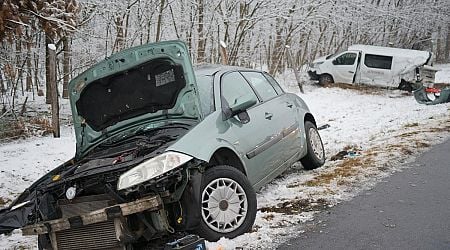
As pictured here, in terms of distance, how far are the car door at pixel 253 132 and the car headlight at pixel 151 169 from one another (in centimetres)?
105

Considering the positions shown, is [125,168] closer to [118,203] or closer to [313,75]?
[118,203]

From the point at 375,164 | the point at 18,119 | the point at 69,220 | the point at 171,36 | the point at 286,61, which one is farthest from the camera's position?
the point at 286,61

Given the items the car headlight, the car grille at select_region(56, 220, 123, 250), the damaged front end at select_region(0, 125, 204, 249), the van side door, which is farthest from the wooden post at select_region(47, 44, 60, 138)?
the van side door

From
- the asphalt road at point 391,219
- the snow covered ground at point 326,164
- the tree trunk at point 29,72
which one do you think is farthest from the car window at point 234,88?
the tree trunk at point 29,72

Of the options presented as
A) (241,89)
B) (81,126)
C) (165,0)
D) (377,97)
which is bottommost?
(377,97)

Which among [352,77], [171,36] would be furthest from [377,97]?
[171,36]

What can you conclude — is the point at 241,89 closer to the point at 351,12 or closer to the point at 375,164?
the point at 375,164

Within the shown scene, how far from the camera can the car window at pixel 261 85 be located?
6245mm

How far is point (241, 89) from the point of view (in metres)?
5.85

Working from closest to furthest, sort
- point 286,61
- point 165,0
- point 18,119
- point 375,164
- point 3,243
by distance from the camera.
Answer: point 3,243 → point 375,164 → point 18,119 → point 165,0 → point 286,61

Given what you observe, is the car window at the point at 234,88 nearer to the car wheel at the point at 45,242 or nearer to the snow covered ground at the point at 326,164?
the snow covered ground at the point at 326,164

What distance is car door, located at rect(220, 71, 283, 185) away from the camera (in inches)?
202

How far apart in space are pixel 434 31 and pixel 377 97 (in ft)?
54.7

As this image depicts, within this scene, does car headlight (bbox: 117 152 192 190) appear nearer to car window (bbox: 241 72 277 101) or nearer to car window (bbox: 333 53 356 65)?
car window (bbox: 241 72 277 101)
